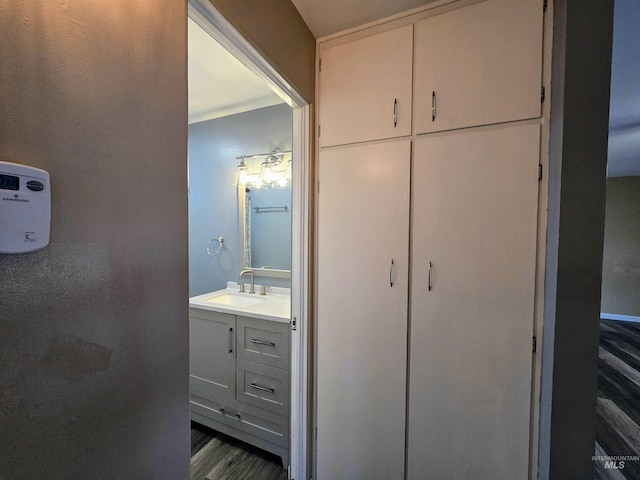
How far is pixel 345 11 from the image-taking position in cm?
131

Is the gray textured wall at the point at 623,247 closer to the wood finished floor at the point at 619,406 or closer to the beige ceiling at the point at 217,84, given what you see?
the wood finished floor at the point at 619,406

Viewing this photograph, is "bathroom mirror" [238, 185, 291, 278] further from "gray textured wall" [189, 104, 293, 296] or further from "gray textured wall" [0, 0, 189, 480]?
"gray textured wall" [0, 0, 189, 480]

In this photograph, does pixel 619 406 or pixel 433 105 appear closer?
pixel 433 105

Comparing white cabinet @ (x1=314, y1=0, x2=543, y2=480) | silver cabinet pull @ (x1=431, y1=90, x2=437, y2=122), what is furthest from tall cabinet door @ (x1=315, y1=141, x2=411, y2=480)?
silver cabinet pull @ (x1=431, y1=90, x2=437, y2=122)

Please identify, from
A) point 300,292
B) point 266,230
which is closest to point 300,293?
point 300,292

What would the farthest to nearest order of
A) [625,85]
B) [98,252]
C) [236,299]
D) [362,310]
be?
[236,299]
[625,85]
[362,310]
[98,252]

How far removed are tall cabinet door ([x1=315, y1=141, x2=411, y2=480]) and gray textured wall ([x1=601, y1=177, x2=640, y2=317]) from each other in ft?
19.7

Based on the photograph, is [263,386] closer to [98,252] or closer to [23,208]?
[98,252]

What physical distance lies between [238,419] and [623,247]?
6935 millimetres

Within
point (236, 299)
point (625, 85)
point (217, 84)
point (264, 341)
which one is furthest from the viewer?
point (236, 299)

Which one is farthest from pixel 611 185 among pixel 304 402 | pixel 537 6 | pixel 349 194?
pixel 304 402

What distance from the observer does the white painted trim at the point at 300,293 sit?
1488mm

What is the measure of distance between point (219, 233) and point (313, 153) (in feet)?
4.44

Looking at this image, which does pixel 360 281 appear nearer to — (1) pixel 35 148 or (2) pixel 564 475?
(2) pixel 564 475
